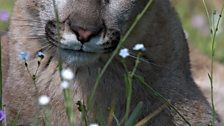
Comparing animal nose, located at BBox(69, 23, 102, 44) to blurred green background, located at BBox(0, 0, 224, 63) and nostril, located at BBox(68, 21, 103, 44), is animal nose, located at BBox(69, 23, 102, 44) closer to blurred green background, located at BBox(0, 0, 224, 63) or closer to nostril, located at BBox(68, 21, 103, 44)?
nostril, located at BBox(68, 21, 103, 44)

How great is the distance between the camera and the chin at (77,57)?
3.89 metres

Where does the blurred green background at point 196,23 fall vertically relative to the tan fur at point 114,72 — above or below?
below

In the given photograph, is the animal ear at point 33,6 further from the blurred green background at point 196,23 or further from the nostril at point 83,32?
the blurred green background at point 196,23

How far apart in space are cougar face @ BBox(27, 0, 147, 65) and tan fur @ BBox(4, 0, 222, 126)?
1cm

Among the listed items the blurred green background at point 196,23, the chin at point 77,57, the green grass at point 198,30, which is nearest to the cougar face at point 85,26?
the chin at point 77,57

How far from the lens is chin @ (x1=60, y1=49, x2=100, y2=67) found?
3.89 meters

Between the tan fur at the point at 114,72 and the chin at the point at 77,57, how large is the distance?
0.45 ft

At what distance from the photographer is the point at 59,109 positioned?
14.6 ft

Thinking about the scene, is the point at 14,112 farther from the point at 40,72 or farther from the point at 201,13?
the point at 201,13

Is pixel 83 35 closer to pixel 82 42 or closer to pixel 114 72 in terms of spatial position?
pixel 82 42

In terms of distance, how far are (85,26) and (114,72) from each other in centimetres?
79

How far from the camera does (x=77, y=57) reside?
12.8 feet

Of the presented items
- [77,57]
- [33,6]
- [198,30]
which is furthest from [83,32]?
[198,30]

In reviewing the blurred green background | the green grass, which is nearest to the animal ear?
the blurred green background
